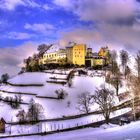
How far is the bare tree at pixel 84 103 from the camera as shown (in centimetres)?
10181

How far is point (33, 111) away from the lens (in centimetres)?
9675

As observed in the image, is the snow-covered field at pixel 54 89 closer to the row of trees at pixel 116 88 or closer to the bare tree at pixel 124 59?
the row of trees at pixel 116 88

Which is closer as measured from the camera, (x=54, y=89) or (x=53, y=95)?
(x=53, y=95)

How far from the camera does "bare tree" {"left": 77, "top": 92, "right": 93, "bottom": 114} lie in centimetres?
10181

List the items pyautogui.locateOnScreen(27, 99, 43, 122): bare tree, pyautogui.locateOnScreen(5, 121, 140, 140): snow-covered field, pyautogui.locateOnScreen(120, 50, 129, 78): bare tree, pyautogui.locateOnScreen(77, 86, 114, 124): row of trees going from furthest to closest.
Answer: pyautogui.locateOnScreen(120, 50, 129, 78): bare tree → pyautogui.locateOnScreen(27, 99, 43, 122): bare tree → pyautogui.locateOnScreen(77, 86, 114, 124): row of trees → pyautogui.locateOnScreen(5, 121, 140, 140): snow-covered field

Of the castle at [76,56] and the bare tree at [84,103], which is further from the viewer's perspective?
the castle at [76,56]

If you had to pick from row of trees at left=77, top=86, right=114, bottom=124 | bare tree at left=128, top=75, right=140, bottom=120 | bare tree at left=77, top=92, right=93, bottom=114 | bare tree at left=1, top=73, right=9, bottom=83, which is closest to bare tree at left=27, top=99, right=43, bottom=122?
bare tree at left=77, top=92, right=93, bottom=114

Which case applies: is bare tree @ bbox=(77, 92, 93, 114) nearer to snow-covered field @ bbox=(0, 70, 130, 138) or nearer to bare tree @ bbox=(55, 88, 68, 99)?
snow-covered field @ bbox=(0, 70, 130, 138)

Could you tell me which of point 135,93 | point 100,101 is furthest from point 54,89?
point 100,101

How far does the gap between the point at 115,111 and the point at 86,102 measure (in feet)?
37.6

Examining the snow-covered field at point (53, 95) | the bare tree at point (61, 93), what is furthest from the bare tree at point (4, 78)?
the bare tree at point (61, 93)

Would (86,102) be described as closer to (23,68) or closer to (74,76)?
(74,76)

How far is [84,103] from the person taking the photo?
103m

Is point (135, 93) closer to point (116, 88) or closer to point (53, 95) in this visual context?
point (116, 88)
